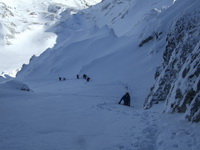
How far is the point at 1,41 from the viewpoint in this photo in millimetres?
139500

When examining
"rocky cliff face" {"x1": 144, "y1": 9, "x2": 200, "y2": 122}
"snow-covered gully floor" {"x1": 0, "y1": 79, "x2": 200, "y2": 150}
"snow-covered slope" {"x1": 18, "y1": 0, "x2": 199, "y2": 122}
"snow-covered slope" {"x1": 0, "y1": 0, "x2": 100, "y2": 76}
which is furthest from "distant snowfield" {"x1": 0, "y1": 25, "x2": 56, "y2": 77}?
"snow-covered gully floor" {"x1": 0, "y1": 79, "x2": 200, "y2": 150}

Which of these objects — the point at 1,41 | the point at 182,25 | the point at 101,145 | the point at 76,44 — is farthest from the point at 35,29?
the point at 101,145

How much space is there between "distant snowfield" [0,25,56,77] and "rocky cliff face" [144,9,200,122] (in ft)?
319

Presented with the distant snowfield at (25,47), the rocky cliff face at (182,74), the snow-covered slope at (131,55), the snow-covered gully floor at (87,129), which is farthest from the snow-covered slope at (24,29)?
the snow-covered gully floor at (87,129)

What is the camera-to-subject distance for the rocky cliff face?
11.4 metres

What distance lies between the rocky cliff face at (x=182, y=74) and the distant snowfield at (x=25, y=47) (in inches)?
3824

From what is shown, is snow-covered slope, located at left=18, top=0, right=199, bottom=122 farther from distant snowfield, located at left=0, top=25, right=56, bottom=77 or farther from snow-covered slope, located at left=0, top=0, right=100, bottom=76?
distant snowfield, located at left=0, top=25, right=56, bottom=77

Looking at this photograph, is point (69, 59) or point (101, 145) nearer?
point (101, 145)

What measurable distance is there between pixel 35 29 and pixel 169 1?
98.0m

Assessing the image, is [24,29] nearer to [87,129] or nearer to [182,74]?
[182,74]

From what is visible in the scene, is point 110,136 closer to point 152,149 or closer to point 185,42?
point 152,149

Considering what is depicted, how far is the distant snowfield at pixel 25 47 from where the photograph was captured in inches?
4683

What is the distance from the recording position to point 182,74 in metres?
13.0

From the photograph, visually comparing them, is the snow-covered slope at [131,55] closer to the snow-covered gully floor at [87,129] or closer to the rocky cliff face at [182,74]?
the rocky cliff face at [182,74]
